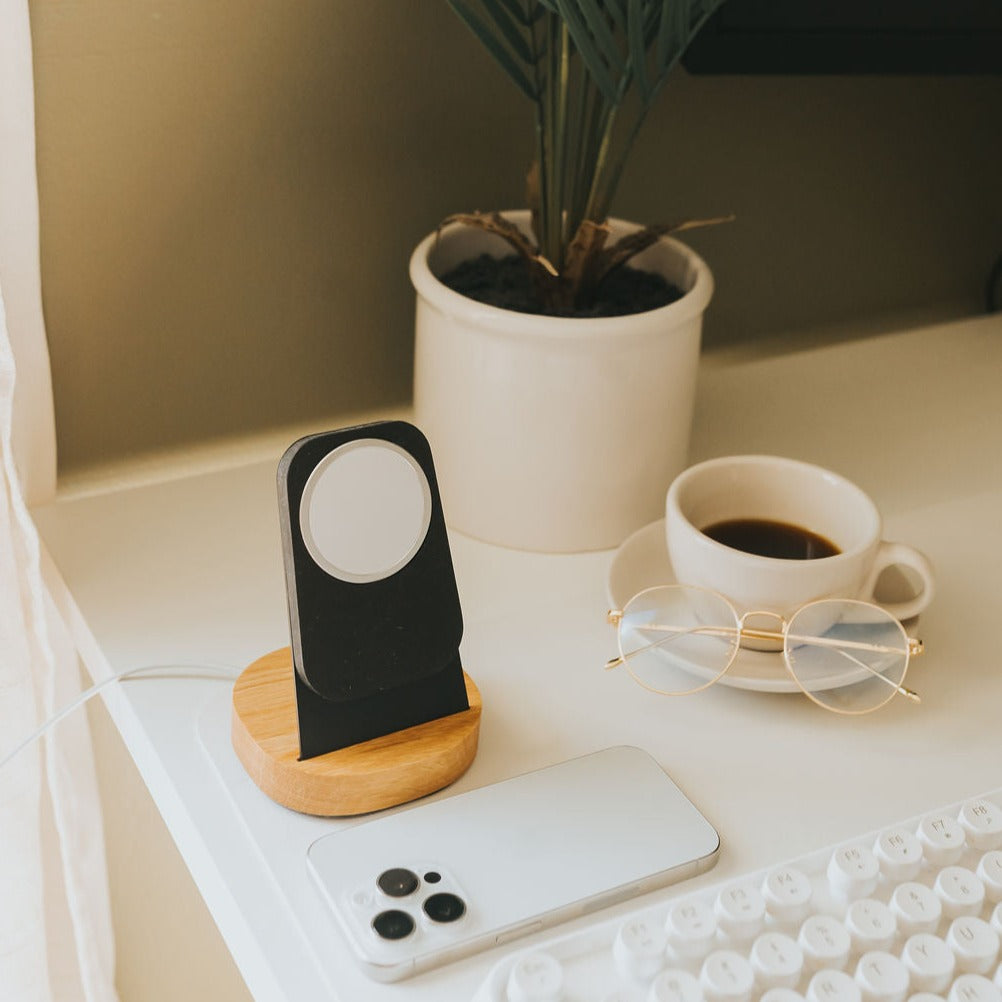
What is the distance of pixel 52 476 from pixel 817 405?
1.63ft

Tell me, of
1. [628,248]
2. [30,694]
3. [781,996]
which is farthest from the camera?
[628,248]

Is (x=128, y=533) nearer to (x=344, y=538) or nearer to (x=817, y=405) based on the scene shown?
(x=344, y=538)

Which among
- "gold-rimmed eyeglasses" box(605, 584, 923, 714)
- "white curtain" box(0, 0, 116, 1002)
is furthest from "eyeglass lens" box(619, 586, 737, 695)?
"white curtain" box(0, 0, 116, 1002)

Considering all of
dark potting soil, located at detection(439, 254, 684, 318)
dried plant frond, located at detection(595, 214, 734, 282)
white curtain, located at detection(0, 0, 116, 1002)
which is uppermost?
dried plant frond, located at detection(595, 214, 734, 282)

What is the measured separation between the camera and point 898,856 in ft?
1.49

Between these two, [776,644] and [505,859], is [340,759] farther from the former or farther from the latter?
[776,644]

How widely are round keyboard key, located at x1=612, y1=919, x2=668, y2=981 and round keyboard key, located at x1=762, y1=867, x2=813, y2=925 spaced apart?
1.7 inches

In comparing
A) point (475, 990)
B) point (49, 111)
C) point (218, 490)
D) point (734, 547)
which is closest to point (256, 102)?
point (49, 111)

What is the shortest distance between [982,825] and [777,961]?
11cm

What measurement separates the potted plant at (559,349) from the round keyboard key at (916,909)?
0.28m

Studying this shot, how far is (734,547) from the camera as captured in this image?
607 mm

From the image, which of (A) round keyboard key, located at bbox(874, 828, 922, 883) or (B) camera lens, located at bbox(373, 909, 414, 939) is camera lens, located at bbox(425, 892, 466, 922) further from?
(A) round keyboard key, located at bbox(874, 828, 922, 883)

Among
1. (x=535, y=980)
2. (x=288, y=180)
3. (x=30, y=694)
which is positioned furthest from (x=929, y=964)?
(x=288, y=180)

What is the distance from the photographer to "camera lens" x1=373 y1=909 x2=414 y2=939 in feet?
1.41
